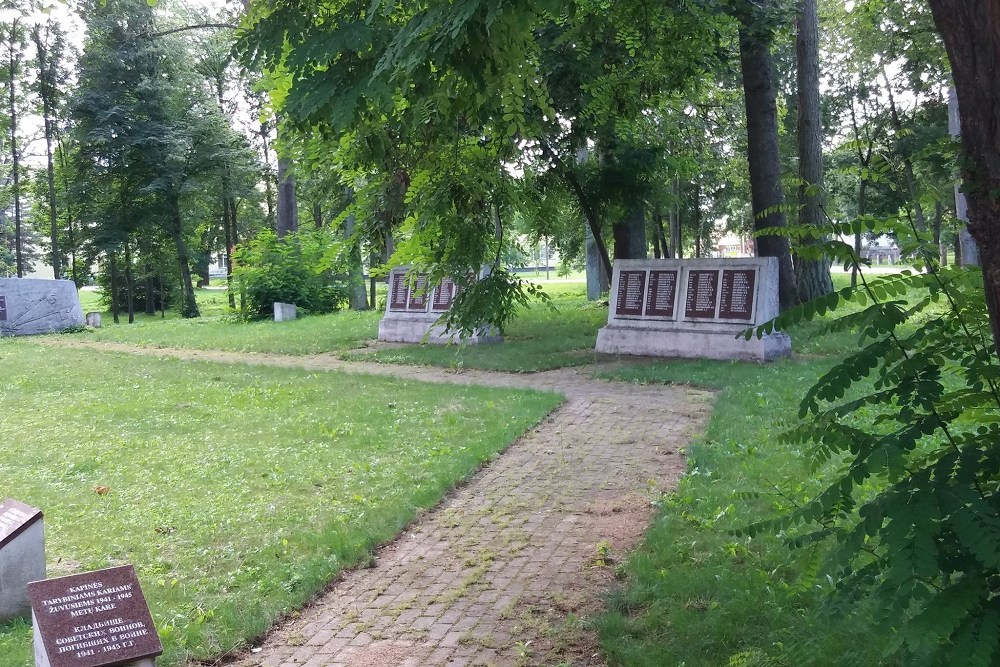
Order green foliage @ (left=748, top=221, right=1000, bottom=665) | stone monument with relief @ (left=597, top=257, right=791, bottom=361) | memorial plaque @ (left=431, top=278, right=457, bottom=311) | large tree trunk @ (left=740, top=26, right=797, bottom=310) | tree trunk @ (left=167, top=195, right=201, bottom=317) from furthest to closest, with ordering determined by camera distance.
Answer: tree trunk @ (left=167, top=195, right=201, bottom=317), memorial plaque @ (left=431, top=278, right=457, bottom=311), large tree trunk @ (left=740, top=26, right=797, bottom=310), stone monument with relief @ (left=597, top=257, right=791, bottom=361), green foliage @ (left=748, top=221, right=1000, bottom=665)

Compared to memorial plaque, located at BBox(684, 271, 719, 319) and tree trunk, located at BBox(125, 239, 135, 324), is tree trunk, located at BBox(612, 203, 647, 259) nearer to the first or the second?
memorial plaque, located at BBox(684, 271, 719, 319)

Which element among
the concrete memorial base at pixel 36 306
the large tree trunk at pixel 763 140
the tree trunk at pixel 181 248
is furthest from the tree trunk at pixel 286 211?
the large tree trunk at pixel 763 140

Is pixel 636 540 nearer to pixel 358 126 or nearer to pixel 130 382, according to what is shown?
pixel 358 126

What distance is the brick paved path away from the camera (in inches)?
174

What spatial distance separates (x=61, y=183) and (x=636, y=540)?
35135 millimetres

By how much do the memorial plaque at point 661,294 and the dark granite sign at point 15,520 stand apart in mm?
11126

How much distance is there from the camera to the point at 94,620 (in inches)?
146

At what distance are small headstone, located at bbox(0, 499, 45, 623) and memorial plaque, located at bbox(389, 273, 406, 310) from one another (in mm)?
13966

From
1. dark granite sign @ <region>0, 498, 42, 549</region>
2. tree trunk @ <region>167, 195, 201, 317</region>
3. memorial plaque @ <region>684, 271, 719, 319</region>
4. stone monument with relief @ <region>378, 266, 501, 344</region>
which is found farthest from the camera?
tree trunk @ <region>167, 195, 201, 317</region>

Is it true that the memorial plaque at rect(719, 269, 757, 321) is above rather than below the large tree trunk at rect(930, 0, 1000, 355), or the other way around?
below

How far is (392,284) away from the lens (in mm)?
19281

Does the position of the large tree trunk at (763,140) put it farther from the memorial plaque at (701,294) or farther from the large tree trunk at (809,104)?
the large tree trunk at (809,104)

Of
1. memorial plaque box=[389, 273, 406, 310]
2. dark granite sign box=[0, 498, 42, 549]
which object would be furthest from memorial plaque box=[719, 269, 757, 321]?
dark granite sign box=[0, 498, 42, 549]

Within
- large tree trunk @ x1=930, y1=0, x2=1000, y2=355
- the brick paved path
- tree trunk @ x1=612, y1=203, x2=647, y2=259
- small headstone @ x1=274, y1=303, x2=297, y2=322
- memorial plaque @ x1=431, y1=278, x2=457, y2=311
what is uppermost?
tree trunk @ x1=612, y1=203, x2=647, y2=259
